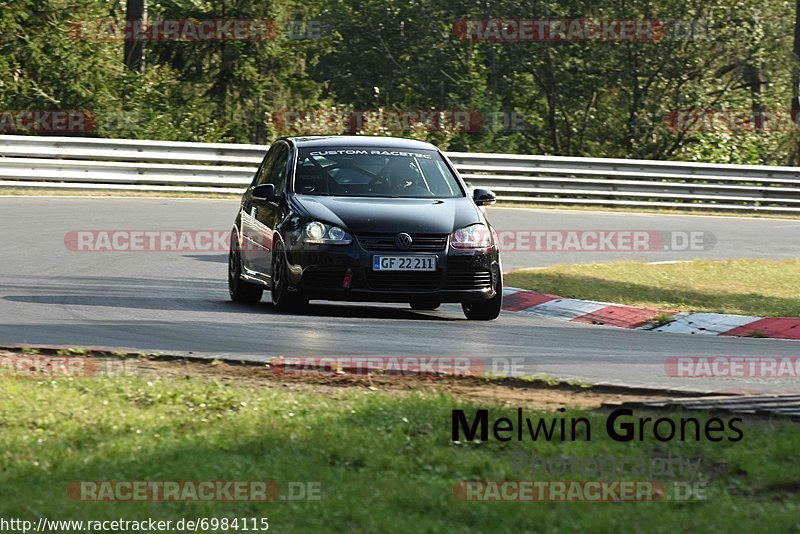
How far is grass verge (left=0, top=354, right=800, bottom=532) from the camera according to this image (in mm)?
5586

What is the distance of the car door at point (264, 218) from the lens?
1287 centimetres

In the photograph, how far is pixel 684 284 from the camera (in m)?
16.0

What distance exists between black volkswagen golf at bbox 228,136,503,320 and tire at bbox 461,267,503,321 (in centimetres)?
1

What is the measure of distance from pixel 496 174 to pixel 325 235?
698 inches

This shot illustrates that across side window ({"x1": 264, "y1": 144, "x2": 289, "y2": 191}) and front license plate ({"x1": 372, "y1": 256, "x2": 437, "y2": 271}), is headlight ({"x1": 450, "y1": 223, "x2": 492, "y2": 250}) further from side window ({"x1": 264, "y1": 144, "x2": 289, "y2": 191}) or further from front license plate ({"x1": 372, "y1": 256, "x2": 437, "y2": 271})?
side window ({"x1": 264, "y1": 144, "x2": 289, "y2": 191})
